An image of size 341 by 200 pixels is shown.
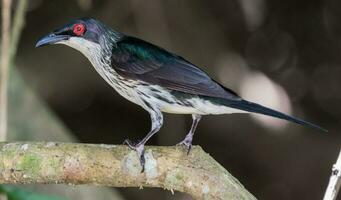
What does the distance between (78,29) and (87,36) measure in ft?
0.40

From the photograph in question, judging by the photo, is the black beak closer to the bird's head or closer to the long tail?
the bird's head

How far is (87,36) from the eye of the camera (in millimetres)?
4508

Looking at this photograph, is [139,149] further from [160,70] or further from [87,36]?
[87,36]

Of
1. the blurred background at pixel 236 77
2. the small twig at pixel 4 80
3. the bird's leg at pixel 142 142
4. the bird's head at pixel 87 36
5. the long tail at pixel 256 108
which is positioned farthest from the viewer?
the blurred background at pixel 236 77

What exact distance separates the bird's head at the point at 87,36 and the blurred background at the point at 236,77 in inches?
85.1

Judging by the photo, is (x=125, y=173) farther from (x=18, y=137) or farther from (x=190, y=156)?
(x=18, y=137)

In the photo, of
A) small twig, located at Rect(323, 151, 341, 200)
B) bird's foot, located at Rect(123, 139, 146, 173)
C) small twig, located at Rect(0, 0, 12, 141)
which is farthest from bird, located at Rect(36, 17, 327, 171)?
small twig, located at Rect(323, 151, 341, 200)

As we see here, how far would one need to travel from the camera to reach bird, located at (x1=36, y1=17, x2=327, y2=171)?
4.14 m

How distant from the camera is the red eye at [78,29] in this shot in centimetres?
438

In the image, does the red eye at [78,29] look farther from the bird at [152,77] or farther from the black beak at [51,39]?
the black beak at [51,39]

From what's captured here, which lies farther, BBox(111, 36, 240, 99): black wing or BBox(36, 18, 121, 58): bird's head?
BBox(36, 18, 121, 58): bird's head

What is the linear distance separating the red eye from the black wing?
237mm

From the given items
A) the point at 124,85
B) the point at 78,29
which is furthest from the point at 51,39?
the point at 124,85

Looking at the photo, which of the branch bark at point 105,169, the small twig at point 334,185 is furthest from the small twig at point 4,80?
the small twig at point 334,185
